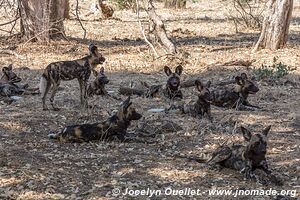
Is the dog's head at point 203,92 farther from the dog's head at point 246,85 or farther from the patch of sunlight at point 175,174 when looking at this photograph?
the patch of sunlight at point 175,174

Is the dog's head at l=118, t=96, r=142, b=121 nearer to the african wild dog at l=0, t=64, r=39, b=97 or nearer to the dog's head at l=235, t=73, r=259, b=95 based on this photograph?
the dog's head at l=235, t=73, r=259, b=95

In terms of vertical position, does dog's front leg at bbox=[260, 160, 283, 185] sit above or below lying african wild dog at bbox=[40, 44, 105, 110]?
below

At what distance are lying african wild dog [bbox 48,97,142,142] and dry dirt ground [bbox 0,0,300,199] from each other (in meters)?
0.10

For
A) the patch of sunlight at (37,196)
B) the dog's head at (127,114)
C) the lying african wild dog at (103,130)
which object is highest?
the dog's head at (127,114)

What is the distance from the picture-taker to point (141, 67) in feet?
42.7

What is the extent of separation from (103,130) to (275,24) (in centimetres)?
807

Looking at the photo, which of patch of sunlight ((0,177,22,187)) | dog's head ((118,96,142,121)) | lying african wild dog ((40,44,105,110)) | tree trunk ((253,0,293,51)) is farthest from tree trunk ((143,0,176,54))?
patch of sunlight ((0,177,22,187))

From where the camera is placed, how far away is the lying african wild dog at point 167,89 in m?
9.88

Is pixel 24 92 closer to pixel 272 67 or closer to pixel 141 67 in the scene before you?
pixel 141 67

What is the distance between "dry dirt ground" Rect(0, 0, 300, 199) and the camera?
590cm

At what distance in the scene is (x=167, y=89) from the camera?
994cm

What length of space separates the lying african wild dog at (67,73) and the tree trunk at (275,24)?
249 inches

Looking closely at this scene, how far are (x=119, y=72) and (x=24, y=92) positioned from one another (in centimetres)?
293

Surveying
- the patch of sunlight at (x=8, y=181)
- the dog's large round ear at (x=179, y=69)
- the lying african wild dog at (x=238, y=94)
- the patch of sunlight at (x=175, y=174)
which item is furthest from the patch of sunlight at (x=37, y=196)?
the dog's large round ear at (x=179, y=69)
